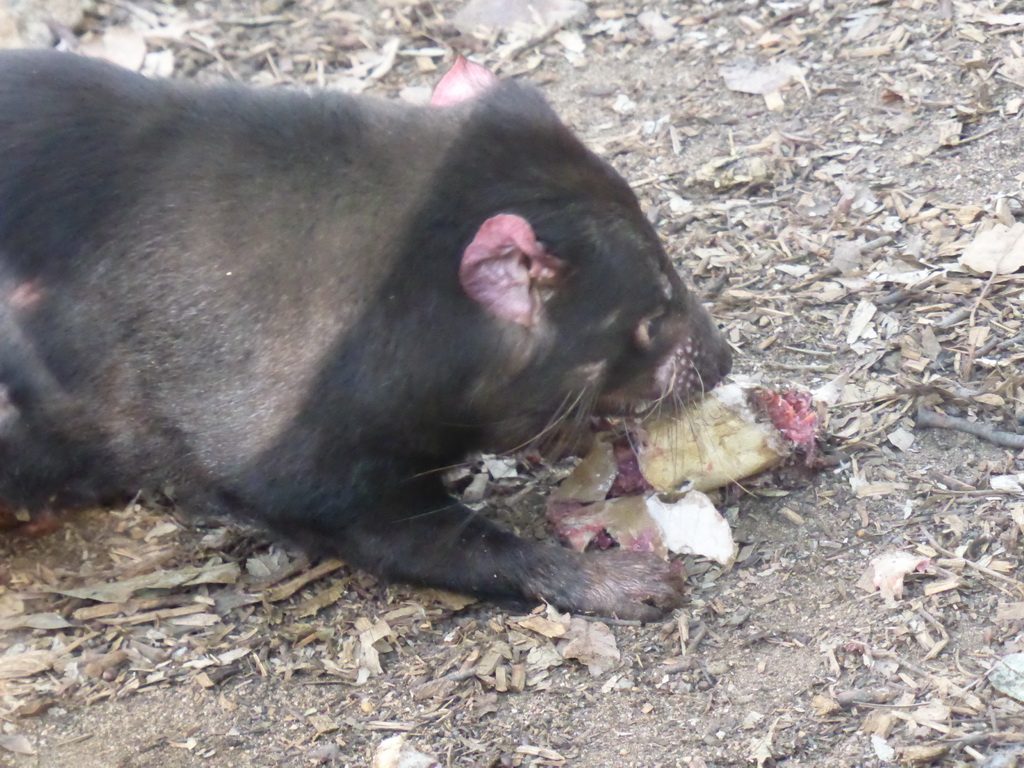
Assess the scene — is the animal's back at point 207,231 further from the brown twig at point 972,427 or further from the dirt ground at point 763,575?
the brown twig at point 972,427

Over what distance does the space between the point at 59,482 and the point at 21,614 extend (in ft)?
1.20

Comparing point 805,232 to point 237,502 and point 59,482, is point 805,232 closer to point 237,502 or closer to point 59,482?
point 237,502

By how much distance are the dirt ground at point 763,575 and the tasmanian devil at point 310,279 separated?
29 centimetres

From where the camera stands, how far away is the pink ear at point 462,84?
11.0ft

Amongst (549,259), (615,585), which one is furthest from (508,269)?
(615,585)

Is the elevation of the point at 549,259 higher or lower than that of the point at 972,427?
higher

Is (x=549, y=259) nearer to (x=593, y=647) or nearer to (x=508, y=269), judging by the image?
(x=508, y=269)

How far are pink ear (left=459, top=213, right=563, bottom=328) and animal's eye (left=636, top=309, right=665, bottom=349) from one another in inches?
11.7

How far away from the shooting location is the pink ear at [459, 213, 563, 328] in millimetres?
2953

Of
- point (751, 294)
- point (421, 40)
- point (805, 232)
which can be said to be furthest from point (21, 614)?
point (421, 40)

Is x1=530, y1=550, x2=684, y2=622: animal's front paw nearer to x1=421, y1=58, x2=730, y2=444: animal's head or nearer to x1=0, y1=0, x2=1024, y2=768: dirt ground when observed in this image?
x1=0, y1=0, x2=1024, y2=768: dirt ground

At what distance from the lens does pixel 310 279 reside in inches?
124

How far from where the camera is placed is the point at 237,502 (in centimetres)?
346

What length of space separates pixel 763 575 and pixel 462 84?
146 centimetres
